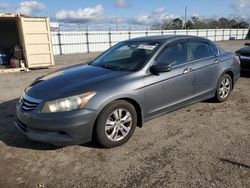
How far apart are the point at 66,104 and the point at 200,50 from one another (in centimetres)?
303

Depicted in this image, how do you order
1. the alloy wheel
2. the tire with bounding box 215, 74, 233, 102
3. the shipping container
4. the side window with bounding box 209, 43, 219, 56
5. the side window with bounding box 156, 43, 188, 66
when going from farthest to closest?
the shipping container
the tire with bounding box 215, 74, 233, 102
the side window with bounding box 209, 43, 219, 56
the side window with bounding box 156, 43, 188, 66
the alloy wheel

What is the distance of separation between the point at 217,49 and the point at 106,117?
129 inches

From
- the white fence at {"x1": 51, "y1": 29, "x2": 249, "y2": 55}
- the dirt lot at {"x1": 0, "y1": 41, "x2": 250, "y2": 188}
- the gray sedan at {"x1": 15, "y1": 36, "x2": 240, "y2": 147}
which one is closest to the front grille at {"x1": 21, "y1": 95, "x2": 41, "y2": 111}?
the gray sedan at {"x1": 15, "y1": 36, "x2": 240, "y2": 147}

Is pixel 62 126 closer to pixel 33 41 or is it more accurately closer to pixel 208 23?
pixel 33 41

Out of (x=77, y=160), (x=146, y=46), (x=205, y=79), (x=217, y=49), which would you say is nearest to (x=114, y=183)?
(x=77, y=160)

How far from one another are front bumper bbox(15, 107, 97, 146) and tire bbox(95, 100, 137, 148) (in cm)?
14

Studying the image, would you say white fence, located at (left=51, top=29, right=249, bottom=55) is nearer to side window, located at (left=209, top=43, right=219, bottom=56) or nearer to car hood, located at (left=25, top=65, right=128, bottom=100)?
side window, located at (left=209, top=43, right=219, bottom=56)

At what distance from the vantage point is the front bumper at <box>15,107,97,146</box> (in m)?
3.23

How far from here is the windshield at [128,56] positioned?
4102 mm

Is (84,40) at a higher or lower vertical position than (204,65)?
lower

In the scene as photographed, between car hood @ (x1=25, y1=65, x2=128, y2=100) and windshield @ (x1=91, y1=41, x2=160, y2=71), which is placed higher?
windshield @ (x1=91, y1=41, x2=160, y2=71)

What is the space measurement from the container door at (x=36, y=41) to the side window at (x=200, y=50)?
9166 mm

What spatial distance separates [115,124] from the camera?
3.61 metres

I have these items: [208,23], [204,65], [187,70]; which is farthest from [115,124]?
[208,23]
